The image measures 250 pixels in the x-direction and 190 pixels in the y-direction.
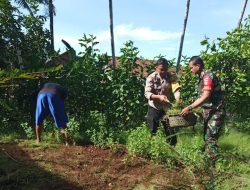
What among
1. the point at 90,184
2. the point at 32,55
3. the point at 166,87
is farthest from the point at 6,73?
the point at 32,55

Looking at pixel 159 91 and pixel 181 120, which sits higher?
pixel 159 91

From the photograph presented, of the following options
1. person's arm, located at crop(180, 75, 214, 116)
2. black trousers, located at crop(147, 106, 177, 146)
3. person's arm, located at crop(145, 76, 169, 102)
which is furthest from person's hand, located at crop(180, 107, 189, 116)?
black trousers, located at crop(147, 106, 177, 146)

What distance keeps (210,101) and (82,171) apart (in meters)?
2.22

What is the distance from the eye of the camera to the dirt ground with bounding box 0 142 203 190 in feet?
20.0

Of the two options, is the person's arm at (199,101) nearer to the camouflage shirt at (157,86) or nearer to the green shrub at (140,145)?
the green shrub at (140,145)

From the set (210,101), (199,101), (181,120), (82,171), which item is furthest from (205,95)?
(82,171)

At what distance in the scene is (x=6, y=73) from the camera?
2.60 metres

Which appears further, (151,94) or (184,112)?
(151,94)

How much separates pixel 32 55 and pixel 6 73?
27.0 feet

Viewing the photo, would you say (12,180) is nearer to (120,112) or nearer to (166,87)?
(166,87)

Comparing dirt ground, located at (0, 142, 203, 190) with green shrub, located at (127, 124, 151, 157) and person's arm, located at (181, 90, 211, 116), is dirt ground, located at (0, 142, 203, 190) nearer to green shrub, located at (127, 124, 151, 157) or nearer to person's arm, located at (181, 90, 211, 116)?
green shrub, located at (127, 124, 151, 157)

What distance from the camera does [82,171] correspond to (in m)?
6.67

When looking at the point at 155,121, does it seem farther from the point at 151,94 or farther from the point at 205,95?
the point at 205,95

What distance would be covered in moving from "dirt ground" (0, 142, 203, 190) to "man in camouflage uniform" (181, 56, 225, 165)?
812 millimetres
